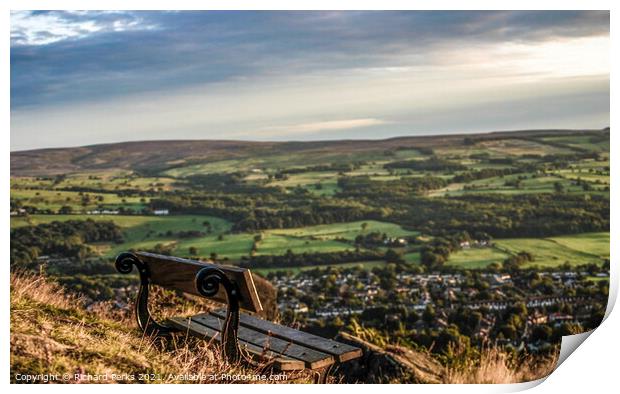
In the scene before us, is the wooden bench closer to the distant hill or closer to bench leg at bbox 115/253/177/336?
bench leg at bbox 115/253/177/336

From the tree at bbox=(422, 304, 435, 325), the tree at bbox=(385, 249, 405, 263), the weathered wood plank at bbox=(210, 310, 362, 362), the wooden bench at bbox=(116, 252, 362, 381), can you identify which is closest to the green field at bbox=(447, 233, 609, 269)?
the tree at bbox=(385, 249, 405, 263)

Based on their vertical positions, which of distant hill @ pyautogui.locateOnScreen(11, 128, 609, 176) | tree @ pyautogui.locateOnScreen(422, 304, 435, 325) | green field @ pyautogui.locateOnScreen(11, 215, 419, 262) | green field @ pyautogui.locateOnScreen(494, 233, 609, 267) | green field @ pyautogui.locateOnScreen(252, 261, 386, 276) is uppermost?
distant hill @ pyautogui.locateOnScreen(11, 128, 609, 176)

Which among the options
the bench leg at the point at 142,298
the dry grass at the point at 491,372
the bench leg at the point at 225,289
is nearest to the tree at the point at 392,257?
the dry grass at the point at 491,372

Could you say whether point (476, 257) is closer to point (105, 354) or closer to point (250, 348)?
point (250, 348)

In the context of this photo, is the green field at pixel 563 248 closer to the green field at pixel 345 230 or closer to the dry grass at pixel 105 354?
the green field at pixel 345 230

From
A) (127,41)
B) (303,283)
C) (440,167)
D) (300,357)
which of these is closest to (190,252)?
(303,283)
